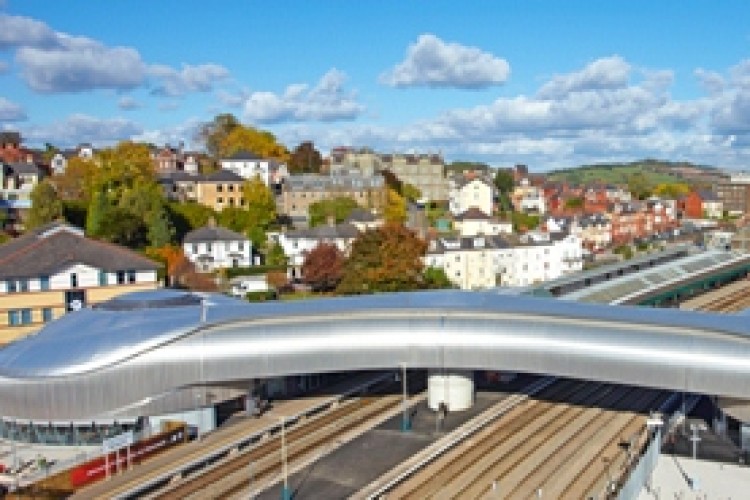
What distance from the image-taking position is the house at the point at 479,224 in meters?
104

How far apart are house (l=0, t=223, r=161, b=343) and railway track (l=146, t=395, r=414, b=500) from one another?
26.8 metres

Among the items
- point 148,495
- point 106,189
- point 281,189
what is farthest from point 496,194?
point 148,495

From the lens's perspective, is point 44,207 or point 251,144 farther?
point 251,144

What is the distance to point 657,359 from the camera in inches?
1142

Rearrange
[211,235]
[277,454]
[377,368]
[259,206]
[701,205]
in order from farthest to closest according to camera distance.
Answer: [701,205]
[259,206]
[211,235]
[377,368]
[277,454]

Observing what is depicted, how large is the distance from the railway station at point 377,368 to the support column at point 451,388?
7 cm

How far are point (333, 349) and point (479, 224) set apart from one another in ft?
248

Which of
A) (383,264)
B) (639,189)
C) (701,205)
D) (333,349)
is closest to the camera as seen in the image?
(333,349)

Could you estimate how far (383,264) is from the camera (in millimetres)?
64062

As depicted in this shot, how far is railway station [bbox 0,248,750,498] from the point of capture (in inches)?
1121

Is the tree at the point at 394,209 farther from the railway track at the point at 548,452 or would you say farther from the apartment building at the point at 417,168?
the railway track at the point at 548,452

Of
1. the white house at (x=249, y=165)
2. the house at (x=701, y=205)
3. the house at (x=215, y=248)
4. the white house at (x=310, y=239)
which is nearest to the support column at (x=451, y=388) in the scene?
the house at (x=215, y=248)

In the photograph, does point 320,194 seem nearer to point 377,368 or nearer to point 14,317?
point 14,317

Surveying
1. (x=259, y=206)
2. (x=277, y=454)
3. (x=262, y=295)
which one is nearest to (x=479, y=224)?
(x=259, y=206)
